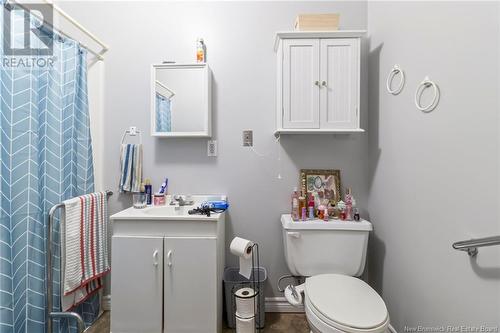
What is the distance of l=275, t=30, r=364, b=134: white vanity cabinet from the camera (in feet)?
5.24

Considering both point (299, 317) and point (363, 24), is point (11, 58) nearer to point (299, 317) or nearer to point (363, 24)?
point (363, 24)

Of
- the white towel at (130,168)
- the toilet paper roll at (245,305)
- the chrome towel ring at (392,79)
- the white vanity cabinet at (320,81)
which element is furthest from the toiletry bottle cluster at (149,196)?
the chrome towel ring at (392,79)

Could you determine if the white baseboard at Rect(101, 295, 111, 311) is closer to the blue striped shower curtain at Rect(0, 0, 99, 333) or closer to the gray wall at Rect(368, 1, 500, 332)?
the blue striped shower curtain at Rect(0, 0, 99, 333)

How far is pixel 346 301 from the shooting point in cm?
120

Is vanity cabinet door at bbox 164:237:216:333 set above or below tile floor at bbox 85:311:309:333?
above

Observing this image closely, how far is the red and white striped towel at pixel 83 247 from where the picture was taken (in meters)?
1.45

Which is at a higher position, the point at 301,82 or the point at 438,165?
the point at 301,82

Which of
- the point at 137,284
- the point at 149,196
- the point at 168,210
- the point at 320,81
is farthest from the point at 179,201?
the point at 320,81

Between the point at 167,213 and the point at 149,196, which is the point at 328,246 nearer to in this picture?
the point at 167,213

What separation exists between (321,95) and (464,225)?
1019mm

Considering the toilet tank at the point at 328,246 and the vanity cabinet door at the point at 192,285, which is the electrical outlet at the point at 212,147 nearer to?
the vanity cabinet door at the point at 192,285

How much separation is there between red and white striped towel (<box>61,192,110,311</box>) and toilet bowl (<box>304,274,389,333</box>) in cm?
139

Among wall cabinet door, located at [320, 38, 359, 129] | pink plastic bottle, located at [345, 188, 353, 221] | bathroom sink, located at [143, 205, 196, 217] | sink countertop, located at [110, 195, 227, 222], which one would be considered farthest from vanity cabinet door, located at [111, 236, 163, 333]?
wall cabinet door, located at [320, 38, 359, 129]

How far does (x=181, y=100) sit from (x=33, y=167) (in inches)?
37.5
